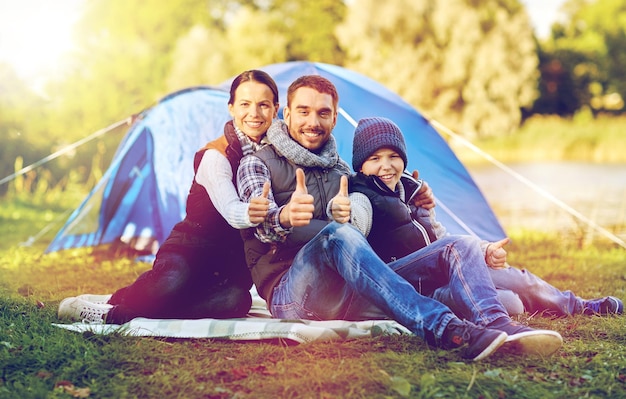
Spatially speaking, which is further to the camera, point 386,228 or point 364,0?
point 364,0

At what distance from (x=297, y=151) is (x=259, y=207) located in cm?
36

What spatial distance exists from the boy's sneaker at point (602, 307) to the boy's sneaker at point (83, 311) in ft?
7.09

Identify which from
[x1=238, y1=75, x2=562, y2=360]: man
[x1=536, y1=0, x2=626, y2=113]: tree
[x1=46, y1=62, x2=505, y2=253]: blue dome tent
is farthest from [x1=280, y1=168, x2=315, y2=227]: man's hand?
[x1=536, y1=0, x2=626, y2=113]: tree

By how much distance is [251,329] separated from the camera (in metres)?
2.90

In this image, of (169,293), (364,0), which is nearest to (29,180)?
(169,293)

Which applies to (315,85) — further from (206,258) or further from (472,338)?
(472,338)

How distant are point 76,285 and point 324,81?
7.14ft

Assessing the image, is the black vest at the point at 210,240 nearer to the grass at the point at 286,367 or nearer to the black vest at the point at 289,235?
the black vest at the point at 289,235

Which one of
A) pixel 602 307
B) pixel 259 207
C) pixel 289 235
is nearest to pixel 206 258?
pixel 289 235

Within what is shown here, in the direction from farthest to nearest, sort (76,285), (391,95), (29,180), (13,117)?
(13,117), (29,180), (391,95), (76,285)

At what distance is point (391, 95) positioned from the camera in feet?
17.3

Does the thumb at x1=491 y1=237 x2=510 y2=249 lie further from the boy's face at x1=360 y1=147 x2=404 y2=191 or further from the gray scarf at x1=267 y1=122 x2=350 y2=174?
the gray scarf at x1=267 y1=122 x2=350 y2=174

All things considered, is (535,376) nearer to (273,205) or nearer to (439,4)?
(273,205)

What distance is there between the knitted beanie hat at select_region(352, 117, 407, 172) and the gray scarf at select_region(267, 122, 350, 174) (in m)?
0.13
